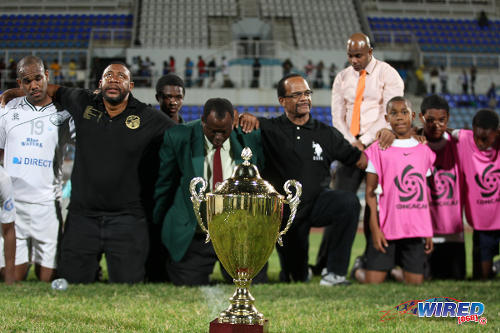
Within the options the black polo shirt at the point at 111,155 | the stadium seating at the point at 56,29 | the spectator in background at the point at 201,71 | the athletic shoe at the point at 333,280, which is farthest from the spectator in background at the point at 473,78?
the black polo shirt at the point at 111,155

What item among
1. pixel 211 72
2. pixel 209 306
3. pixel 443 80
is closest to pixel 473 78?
pixel 443 80

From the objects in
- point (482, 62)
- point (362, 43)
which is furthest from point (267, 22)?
point (362, 43)

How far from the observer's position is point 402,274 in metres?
5.32

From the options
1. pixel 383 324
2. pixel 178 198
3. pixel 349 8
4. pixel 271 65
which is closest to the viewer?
pixel 383 324

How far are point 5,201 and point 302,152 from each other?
2260 millimetres

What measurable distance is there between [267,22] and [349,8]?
3.96m

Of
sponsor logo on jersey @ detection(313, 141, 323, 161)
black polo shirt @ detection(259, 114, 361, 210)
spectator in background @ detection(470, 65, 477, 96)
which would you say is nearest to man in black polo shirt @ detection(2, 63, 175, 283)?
black polo shirt @ detection(259, 114, 361, 210)

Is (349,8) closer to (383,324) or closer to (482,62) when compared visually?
(482,62)

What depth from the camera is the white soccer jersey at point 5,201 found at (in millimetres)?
4383

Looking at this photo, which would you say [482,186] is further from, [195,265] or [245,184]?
[245,184]

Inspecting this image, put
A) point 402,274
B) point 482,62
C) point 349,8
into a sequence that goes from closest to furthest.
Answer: point 402,274
point 482,62
point 349,8

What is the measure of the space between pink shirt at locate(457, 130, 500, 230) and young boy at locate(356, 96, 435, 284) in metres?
0.65

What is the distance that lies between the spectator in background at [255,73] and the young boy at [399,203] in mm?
13882

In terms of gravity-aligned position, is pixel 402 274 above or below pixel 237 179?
below
